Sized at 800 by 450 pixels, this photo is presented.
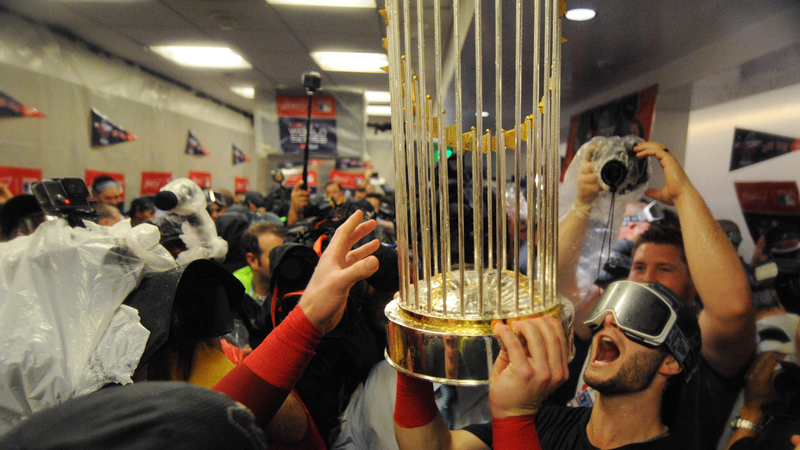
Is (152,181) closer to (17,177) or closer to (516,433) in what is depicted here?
(17,177)

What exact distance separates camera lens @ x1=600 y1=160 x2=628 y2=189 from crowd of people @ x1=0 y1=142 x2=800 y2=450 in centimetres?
4

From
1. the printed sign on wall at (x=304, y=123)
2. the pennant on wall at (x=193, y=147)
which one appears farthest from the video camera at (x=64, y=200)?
the pennant on wall at (x=193, y=147)

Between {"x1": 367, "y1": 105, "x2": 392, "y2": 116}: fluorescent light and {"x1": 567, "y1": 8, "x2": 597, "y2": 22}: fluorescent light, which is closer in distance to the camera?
{"x1": 567, "y1": 8, "x2": 597, "y2": 22}: fluorescent light

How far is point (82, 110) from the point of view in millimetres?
3727

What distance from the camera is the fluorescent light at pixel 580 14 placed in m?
1.22

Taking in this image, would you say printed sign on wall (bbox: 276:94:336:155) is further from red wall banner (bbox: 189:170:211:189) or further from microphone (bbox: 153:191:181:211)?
microphone (bbox: 153:191:181:211)

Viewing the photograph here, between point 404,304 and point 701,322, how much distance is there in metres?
0.89

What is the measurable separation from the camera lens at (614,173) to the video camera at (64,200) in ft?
3.45

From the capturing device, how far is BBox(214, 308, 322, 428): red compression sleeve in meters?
0.63

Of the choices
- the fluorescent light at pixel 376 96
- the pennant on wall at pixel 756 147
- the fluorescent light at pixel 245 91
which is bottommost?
the pennant on wall at pixel 756 147

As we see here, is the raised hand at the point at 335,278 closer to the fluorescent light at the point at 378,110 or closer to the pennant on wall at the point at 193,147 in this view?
the pennant on wall at the point at 193,147

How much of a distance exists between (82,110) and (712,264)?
4.52m

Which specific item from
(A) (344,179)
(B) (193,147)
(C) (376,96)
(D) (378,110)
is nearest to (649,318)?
(C) (376,96)

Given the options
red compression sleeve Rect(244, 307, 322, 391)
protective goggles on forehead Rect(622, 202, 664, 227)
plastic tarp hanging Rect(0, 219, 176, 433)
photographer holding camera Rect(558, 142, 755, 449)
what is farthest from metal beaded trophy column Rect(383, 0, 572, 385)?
protective goggles on forehead Rect(622, 202, 664, 227)
